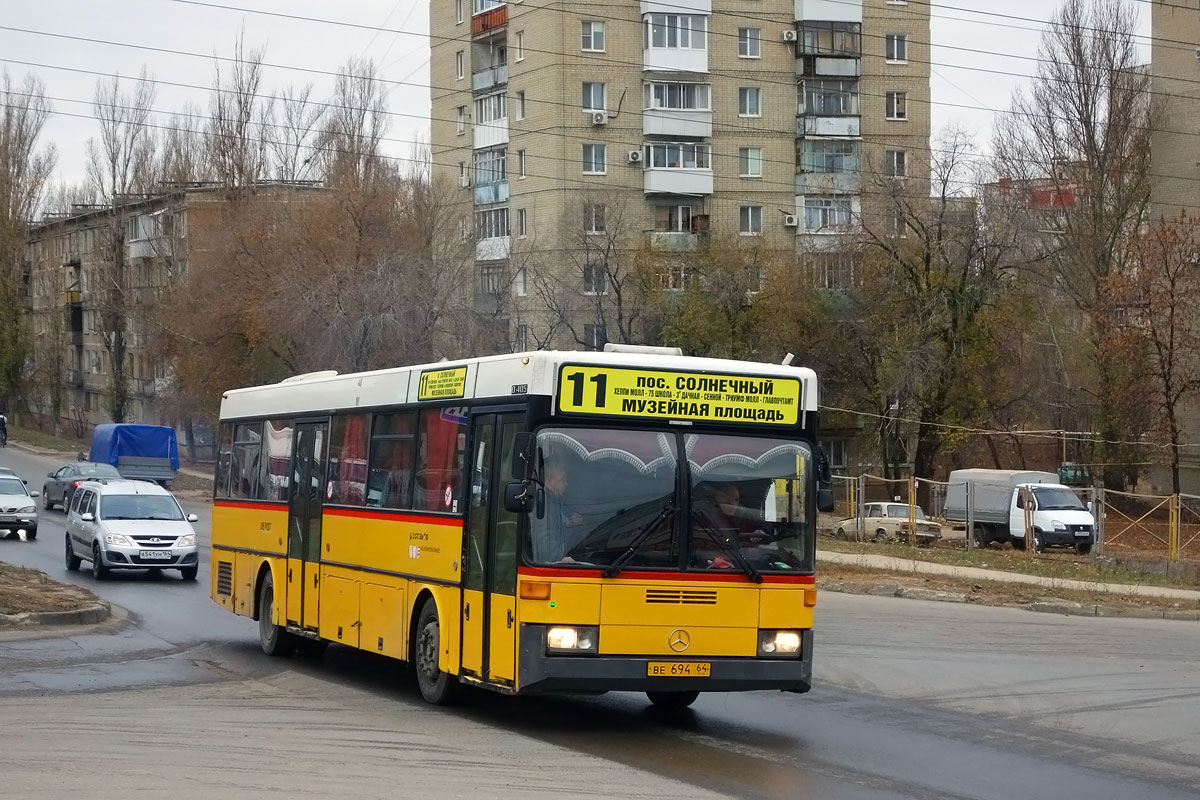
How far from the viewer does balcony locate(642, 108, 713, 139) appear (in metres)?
68.9

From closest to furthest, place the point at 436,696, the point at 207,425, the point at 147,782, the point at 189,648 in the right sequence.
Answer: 1. the point at 147,782
2. the point at 436,696
3. the point at 189,648
4. the point at 207,425

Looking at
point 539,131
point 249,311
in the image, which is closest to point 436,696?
point 249,311

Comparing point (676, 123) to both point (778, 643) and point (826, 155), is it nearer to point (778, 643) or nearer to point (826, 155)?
point (826, 155)

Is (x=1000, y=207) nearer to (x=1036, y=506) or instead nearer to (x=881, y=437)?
(x=881, y=437)

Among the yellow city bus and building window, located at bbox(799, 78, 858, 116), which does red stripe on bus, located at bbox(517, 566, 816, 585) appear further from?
building window, located at bbox(799, 78, 858, 116)

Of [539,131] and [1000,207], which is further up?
[539,131]

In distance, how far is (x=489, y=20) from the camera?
71.2 metres

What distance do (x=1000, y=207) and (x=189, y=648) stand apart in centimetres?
3996

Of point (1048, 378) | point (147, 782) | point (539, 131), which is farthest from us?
point (539, 131)

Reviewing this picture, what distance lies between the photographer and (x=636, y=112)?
2719 inches

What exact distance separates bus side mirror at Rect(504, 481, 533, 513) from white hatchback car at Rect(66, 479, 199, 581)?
18.7 m

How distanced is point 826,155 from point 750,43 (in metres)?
6.23

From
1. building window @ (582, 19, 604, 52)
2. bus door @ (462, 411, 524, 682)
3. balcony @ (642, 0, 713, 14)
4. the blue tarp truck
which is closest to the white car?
the blue tarp truck

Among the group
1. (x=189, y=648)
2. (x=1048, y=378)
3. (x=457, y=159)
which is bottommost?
(x=189, y=648)
